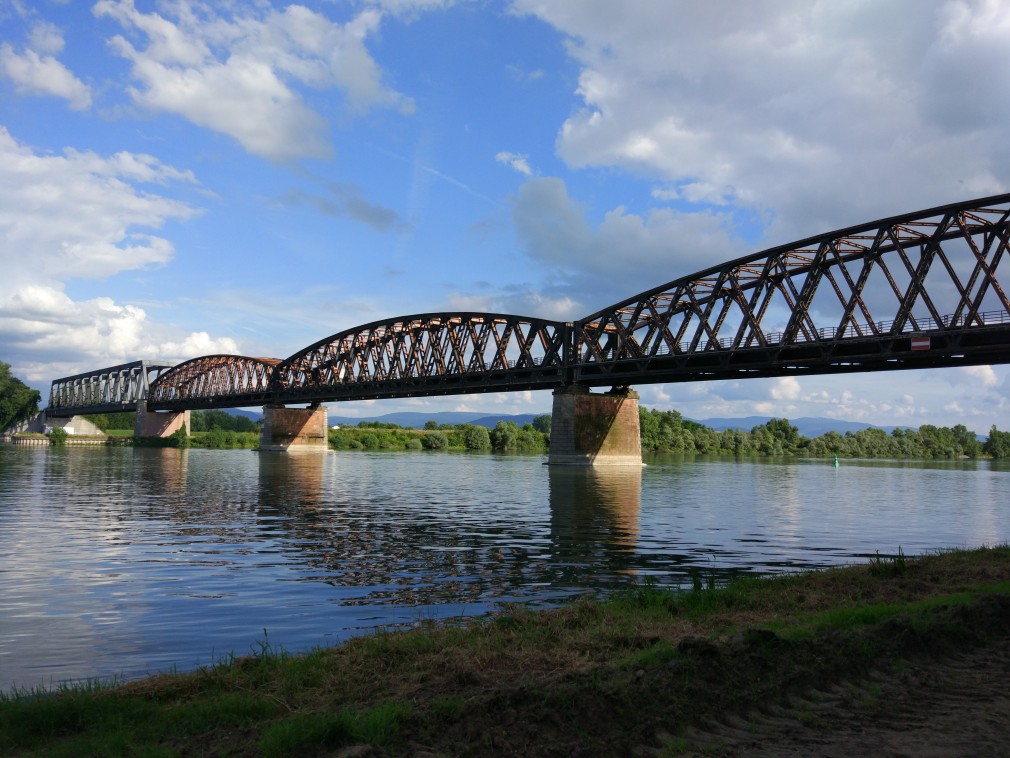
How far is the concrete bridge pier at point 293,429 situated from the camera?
14512 cm

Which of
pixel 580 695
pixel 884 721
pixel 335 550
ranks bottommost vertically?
pixel 335 550

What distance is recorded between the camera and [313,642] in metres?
12.0

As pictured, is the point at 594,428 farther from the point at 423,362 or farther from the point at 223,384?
the point at 223,384

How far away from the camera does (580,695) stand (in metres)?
7.36

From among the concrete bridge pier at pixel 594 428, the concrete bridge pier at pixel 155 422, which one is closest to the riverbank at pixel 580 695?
the concrete bridge pier at pixel 594 428

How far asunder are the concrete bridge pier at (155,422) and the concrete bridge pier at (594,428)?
141 m

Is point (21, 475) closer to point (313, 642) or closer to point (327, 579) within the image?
point (327, 579)

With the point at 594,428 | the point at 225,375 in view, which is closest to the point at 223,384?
the point at 225,375

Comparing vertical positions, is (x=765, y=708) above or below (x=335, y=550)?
above

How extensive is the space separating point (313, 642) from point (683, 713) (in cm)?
701

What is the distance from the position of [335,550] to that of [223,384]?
585 feet

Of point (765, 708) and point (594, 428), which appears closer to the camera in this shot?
point (765, 708)

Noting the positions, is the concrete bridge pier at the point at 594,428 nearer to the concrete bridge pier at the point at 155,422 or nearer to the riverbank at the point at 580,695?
the riverbank at the point at 580,695

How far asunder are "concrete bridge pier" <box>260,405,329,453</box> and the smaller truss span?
1073 cm
